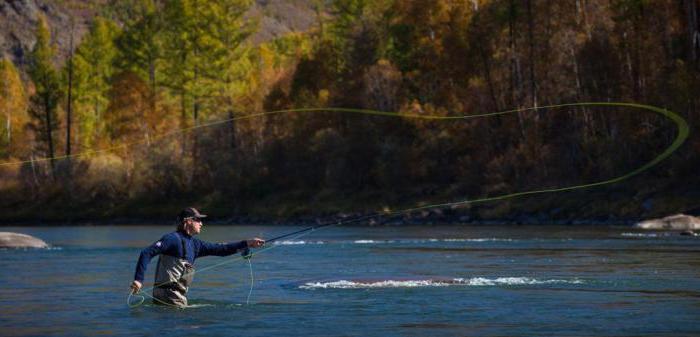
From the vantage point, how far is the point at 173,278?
52.0ft

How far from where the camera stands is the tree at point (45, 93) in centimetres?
8150

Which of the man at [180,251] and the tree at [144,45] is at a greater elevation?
the tree at [144,45]

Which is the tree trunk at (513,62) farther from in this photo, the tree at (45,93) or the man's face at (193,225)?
the man's face at (193,225)

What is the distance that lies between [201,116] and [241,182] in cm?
1328

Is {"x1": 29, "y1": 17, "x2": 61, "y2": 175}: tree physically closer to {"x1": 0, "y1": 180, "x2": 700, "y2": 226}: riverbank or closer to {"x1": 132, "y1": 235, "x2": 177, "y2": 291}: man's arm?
{"x1": 0, "y1": 180, "x2": 700, "y2": 226}: riverbank

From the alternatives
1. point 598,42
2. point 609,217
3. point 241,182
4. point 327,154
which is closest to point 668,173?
point 609,217

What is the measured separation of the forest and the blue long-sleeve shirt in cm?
3006

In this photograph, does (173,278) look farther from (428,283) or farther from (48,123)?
(48,123)

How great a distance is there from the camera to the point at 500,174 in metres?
59.1

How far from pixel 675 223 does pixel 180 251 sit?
95.4 feet

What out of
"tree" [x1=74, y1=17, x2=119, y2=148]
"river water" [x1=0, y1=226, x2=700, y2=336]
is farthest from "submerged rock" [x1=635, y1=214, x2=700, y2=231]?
"tree" [x1=74, y1=17, x2=119, y2=148]

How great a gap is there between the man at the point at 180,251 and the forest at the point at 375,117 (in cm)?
3001

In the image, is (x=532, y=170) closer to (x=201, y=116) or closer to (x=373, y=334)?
(x=201, y=116)

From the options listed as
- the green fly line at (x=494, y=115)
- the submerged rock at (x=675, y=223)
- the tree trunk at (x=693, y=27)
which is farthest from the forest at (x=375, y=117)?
the submerged rock at (x=675, y=223)
